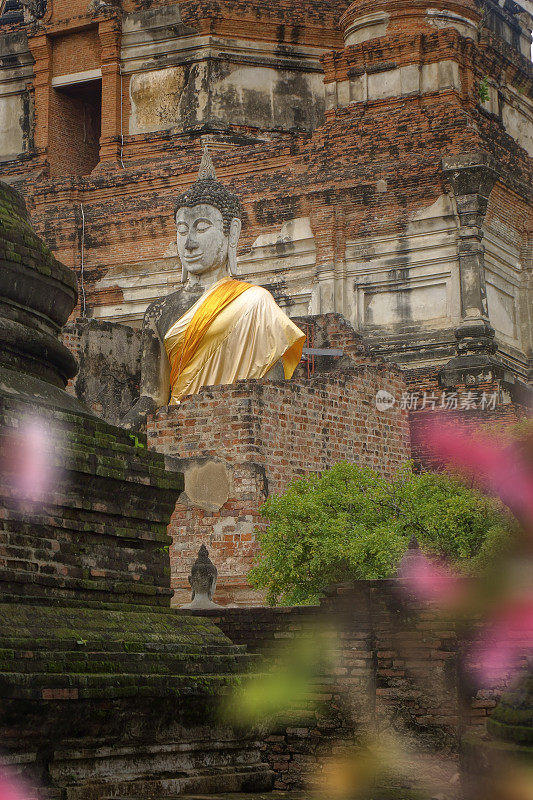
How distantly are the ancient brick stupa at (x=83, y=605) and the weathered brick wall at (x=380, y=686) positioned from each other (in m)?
1.96

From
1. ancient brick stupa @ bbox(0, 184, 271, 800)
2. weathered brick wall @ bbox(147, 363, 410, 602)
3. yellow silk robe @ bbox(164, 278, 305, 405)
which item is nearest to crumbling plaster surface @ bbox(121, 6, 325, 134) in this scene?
yellow silk robe @ bbox(164, 278, 305, 405)

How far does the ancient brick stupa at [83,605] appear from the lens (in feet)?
18.3

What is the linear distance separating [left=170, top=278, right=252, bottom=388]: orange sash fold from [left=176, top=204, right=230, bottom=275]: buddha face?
713 millimetres

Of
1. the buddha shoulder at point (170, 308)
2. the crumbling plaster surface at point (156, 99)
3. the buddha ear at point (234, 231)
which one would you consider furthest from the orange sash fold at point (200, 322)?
the crumbling plaster surface at point (156, 99)

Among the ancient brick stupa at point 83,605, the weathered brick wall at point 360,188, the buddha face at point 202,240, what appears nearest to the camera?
the ancient brick stupa at point 83,605

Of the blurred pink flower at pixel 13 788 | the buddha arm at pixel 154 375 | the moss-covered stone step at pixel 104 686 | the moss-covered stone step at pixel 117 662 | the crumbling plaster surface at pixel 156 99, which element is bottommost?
the blurred pink flower at pixel 13 788

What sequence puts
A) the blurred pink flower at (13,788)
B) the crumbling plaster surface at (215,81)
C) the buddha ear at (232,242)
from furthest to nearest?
the crumbling plaster surface at (215,81), the buddha ear at (232,242), the blurred pink flower at (13,788)

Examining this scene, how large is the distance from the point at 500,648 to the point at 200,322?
21.2ft

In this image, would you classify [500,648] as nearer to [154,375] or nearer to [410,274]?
[154,375]

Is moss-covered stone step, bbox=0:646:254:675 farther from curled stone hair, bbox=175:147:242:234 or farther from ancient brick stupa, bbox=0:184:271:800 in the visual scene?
curled stone hair, bbox=175:147:242:234

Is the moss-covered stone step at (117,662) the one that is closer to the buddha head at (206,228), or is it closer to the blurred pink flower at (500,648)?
the blurred pink flower at (500,648)

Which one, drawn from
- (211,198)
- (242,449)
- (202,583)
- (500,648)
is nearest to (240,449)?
(242,449)

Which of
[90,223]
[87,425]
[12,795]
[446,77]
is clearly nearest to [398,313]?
[446,77]

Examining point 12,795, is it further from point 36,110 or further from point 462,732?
point 36,110
